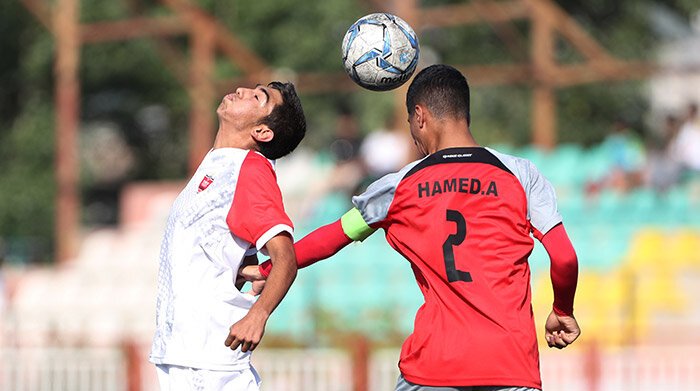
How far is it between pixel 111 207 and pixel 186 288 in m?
28.2

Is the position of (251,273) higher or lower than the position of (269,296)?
higher

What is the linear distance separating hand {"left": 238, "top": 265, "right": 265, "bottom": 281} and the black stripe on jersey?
0.67m

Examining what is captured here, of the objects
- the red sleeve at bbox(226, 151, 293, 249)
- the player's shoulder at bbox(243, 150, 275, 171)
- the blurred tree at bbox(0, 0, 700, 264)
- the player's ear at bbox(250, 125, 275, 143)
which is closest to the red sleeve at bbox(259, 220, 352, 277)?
the red sleeve at bbox(226, 151, 293, 249)

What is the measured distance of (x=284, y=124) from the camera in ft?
18.2

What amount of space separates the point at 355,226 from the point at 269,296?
0.50m

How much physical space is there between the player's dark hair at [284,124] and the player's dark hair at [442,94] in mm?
514

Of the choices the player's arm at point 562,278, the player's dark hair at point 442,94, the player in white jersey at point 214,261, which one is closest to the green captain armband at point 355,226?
the player in white jersey at point 214,261

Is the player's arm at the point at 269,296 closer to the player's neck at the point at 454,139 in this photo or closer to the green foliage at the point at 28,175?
the player's neck at the point at 454,139

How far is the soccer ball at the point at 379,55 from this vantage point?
6.05 m

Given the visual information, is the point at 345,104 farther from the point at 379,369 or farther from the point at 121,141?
the point at 379,369

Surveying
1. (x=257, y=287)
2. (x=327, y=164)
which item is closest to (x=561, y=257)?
(x=257, y=287)

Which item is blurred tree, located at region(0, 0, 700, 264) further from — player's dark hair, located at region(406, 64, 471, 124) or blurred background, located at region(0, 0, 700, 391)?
player's dark hair, located at region(406, 64, 471, 124)

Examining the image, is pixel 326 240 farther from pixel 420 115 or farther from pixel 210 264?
pixel 420 115

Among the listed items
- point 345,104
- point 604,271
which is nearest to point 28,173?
point 345,104
